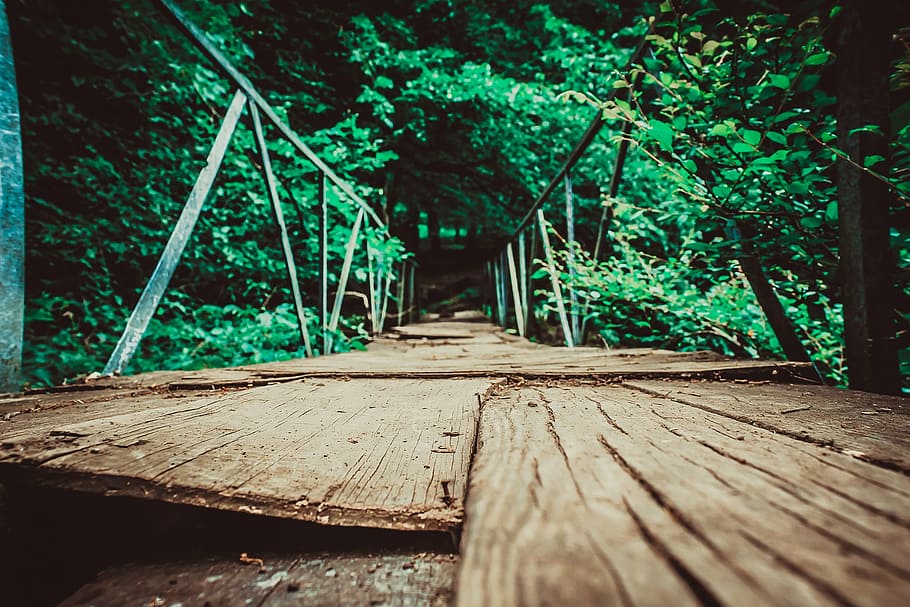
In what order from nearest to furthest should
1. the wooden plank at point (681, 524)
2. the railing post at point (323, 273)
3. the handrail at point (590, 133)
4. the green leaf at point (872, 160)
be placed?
the wooden plank at point (681, 524)
the green leaf at point (872, 160)
the handrail at point (590, 133)
the railing post at point (323, 273)

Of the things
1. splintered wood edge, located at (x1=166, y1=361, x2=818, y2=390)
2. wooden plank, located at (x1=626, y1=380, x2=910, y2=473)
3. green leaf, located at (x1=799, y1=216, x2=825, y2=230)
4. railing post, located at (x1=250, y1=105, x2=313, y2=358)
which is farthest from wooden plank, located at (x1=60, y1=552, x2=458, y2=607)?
railing post, located at (x1=250, y1=105, x2=313, y2=358)

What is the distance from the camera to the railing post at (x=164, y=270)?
135cm

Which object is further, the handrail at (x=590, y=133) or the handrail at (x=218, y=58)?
the handrail at (x=590, y=133)

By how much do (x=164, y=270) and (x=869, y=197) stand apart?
207cm

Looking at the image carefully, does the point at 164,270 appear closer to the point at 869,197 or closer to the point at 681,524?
the point at 681,524

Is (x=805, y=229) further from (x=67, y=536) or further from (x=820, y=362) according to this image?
(x=67, y=536)

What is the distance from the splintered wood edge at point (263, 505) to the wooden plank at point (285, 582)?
7 cm

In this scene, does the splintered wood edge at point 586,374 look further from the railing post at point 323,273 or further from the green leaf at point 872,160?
the railing post at point 323,273

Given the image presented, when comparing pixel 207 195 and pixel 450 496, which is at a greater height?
pixel 207 195

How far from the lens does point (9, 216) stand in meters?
0.97

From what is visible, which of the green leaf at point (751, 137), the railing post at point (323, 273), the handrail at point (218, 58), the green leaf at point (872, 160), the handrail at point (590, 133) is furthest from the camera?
the railing post at point (323, 273)

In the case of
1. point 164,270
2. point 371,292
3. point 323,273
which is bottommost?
point 164,270

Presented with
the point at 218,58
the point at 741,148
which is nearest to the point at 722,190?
the point at 741,148

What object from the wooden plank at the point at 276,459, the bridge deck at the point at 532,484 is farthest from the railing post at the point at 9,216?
the wooden plank at the point at 276,459
